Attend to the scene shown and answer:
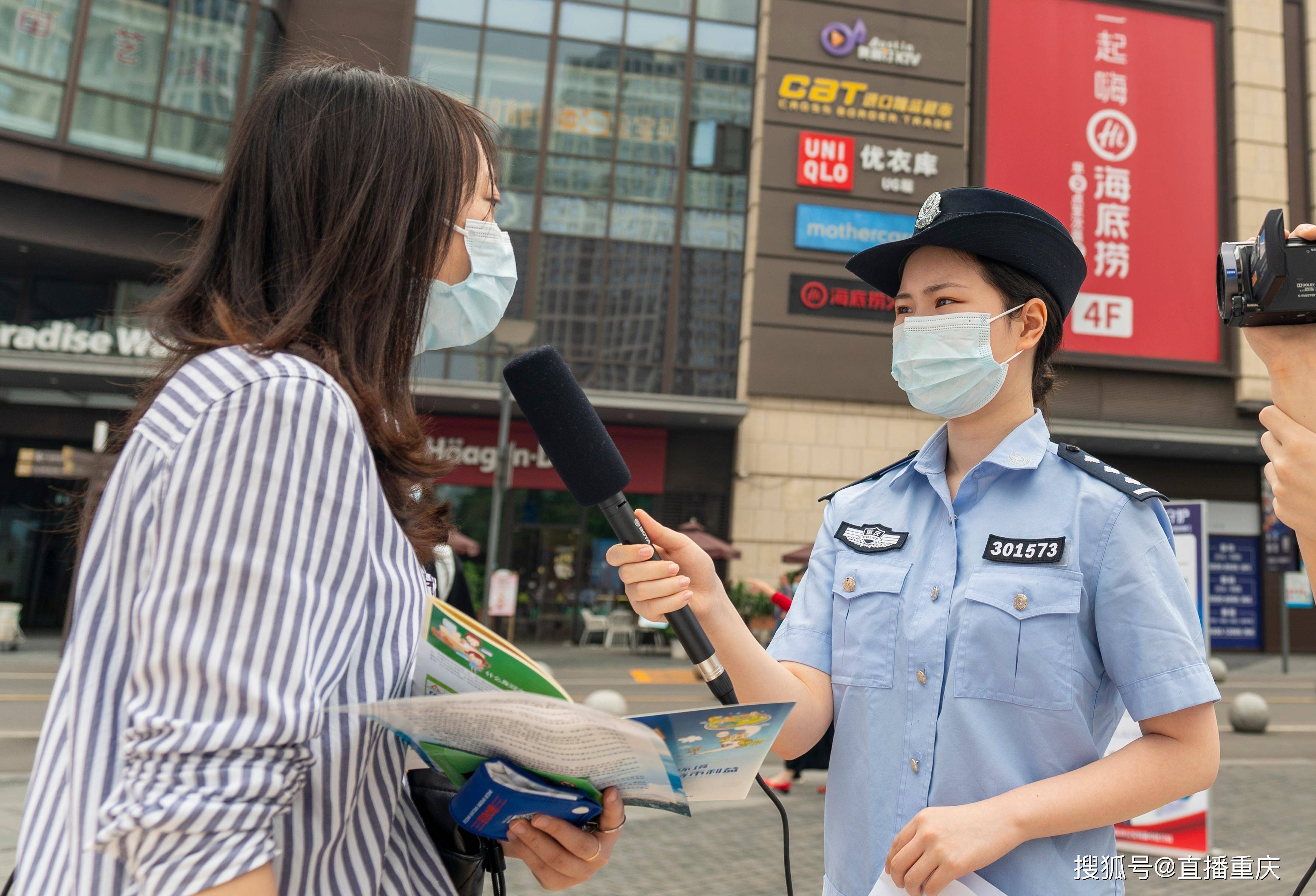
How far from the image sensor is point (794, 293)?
802 inches

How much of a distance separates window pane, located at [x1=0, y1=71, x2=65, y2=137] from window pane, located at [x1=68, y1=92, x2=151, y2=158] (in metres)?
0.31

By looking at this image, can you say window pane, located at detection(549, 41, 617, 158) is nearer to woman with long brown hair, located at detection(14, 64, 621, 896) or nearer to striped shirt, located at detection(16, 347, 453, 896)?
woman with long brown hair, located at detection(14, 64, 621, 896)

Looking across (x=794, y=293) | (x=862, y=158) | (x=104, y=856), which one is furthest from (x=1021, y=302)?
(x=862, y=158)

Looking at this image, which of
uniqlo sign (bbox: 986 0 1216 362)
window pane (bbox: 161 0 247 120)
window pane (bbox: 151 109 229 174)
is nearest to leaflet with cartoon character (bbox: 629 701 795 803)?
window pane (bbox: 151 109 229 174)

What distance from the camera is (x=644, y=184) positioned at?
20312 millimetres

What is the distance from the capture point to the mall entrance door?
20016mm

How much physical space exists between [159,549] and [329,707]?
0.27 metres

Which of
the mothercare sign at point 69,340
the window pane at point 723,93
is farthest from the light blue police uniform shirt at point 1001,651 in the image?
the window pane at point 723,93

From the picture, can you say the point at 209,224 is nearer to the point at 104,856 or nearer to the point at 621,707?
the point at 104,856

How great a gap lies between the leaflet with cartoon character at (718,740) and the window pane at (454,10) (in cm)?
2162

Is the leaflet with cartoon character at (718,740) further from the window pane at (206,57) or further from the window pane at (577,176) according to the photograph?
the window pane at (577,176)

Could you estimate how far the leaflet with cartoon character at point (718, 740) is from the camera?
1052 mm

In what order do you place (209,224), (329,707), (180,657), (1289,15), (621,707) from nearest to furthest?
1. (180,657)
2. (329,707)
3. (209,224)
4. (621,707)
5. (1289,15)

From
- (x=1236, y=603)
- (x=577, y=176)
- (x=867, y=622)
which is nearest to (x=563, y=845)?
(x=867, y=622)
